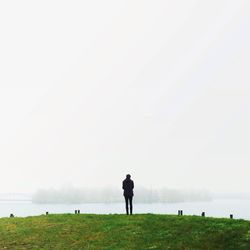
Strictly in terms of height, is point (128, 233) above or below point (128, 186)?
below

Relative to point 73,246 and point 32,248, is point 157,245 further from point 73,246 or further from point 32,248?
point 32,248

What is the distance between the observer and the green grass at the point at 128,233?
89.1ft

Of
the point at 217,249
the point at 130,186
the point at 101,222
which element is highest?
the point at 130,186

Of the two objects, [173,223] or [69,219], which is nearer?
[173,223]

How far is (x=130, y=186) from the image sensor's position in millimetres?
38344

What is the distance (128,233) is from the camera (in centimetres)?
3116

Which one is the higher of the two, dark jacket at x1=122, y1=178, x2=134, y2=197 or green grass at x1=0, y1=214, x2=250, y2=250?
dark jacket at x1=122, y1=178, x2=134, y2=197

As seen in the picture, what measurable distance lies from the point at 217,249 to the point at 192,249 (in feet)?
4.94

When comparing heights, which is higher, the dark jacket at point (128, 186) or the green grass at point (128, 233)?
the dark jacket at point (128, 186)

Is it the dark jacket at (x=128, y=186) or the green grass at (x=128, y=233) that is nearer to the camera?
the green grass at (x=128, y=233)

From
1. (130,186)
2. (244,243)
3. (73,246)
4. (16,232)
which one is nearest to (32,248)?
(73,246)

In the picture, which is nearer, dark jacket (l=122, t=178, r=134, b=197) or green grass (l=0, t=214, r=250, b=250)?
green grass (l=0, t=214, r=250, b=250)

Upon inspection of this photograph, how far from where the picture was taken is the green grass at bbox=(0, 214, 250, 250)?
27.2 metres

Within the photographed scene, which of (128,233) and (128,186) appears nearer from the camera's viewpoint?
(128,233)
